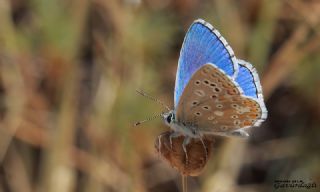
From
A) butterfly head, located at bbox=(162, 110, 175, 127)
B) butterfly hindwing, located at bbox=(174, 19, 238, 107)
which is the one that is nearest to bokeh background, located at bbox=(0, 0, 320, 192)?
butterfly head, located at bbox=(162, 110, 175, 127)

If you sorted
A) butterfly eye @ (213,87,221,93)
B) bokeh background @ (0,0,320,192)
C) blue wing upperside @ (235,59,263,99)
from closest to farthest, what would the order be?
1. blue wing upperside @ (235,59,263,99)
2. butterfly eye @ (213,87,221,93)
3. bokeh background @ (0,0,320,192)

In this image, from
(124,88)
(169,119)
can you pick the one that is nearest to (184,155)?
(169,119)

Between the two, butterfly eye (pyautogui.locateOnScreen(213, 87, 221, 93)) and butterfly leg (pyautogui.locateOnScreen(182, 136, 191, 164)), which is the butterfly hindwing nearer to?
butterfly eye (pyautogui.locateOnScreen(213, 87, 221, 93))

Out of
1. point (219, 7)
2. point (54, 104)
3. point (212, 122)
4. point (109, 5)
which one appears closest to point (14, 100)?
point (54, 104)

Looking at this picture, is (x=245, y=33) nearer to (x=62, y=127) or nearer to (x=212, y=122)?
(x=62, y=127)

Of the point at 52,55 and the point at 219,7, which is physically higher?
the point at 219,7

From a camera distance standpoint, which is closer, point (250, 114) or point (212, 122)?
point (250, 114)

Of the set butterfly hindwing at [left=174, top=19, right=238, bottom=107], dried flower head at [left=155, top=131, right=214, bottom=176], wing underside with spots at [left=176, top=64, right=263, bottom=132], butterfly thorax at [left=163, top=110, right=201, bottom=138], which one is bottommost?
dried flower head at [left=155, top=131, right=214, bottom=176]
